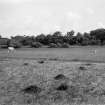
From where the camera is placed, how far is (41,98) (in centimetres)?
1005

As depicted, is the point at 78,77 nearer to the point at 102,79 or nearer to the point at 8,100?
the point at 102,79

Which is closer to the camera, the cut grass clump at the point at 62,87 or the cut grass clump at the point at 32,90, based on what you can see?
the cut grass clump at the point at 32,90

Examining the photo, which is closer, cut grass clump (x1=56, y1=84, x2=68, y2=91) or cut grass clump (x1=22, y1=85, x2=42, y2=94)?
cut grass clump (x1=22, y1=85, x2=42, y2=94)

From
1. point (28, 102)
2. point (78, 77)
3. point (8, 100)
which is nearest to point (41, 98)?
point (28, 102)

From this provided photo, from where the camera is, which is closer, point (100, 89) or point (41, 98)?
point (41, 98)

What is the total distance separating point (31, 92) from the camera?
36.2 ft

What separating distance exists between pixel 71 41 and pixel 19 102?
64.4 metres

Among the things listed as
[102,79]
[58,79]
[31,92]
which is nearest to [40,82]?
[58,79]

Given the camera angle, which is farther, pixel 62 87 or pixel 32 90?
pixel 62 87

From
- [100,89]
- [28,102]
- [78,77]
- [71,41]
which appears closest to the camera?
[28,102]

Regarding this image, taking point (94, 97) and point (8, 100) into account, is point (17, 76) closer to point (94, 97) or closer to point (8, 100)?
point (8, 100)

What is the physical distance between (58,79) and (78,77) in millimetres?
1476

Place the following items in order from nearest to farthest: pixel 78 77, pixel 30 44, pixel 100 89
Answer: pixel 100 89 < pixel 78 77 < pixel 30 44

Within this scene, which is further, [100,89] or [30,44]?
[30,44]
